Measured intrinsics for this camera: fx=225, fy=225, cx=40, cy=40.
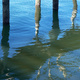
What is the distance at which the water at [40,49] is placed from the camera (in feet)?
24.1

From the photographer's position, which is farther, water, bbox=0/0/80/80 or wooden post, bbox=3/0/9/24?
wooden post, bbox=3/0/9/24

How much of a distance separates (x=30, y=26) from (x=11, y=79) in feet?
20.8

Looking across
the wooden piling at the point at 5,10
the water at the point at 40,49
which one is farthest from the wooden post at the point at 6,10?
the water at the point at 40,49

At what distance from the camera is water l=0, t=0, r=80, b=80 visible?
289 inches

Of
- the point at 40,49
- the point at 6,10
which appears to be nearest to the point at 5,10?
the point at 6,10

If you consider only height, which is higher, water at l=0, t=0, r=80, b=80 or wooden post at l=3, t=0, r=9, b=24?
wooden post at l=3, t=0, r=9, b=24

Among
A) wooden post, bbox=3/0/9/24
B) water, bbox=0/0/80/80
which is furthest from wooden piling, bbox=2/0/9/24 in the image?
water, bbox=0/0/80/80

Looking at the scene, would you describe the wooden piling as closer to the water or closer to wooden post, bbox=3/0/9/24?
wooden post, bbox=3/0/9/24

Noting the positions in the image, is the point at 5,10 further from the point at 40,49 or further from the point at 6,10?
the point at 40,49

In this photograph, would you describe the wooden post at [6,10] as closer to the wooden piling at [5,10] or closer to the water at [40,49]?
the wooden piling at [5,10]

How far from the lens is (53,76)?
712 cm

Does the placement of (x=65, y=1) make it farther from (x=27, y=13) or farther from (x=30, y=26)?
(x=30, y=26)

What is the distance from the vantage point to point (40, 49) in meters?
9.44

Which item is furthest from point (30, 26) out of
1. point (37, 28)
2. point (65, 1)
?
point (65, 1)
